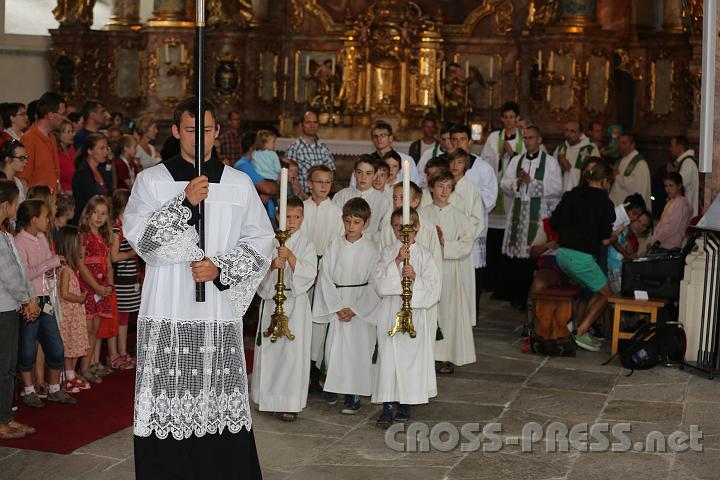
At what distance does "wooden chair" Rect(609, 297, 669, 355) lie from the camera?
1016 cm

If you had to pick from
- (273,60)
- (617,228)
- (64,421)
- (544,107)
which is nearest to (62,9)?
(273,60)

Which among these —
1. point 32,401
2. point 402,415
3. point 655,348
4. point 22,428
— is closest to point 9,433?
point 22,428

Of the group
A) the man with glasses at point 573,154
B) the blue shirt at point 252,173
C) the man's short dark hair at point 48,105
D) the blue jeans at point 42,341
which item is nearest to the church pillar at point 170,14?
the man with glasses at point 573,154

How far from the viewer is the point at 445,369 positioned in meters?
9.75

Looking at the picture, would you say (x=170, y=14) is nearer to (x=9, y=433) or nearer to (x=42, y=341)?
(x=42, y=341)

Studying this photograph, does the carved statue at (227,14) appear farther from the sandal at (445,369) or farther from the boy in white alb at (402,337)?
the boy in white alb at (402,337)

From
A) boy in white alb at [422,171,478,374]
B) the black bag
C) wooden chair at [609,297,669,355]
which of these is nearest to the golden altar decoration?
the black bag

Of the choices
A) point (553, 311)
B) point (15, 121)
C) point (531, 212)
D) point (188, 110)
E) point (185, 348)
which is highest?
point (15, 121)

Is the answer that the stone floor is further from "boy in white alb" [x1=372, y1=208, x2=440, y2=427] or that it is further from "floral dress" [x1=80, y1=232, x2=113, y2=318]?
"floral dress" [x1=80, y1=232, x2=113, y2=318]

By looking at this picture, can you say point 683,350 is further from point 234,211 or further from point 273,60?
point 273,60

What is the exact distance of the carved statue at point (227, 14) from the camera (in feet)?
62.0

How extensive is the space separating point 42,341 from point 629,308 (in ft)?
16.4

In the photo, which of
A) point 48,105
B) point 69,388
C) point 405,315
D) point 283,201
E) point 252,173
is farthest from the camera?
point 252,173

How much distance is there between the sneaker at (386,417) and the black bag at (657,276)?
10.7 feet
